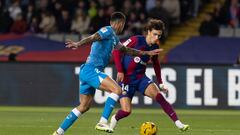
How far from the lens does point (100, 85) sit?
13680 mm

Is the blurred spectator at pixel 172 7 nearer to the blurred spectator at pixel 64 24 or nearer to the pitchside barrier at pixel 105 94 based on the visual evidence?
the blurred spectator at pixel 64 24

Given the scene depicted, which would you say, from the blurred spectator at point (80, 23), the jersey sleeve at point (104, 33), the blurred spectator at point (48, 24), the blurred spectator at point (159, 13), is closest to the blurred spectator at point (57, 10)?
the blurred spectator at point (48, 24)

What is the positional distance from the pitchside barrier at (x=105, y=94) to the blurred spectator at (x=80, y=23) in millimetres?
3457

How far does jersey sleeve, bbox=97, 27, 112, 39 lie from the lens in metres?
13.6

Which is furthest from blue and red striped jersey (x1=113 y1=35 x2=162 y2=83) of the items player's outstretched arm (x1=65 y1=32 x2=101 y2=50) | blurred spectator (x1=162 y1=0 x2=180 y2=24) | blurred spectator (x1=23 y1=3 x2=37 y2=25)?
blurred spectator (x1=23 y1=3 x2=37 y2=25)

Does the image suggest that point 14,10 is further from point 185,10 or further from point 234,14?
point 234,14


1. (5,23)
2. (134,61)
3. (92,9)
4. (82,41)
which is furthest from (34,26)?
(82,41)

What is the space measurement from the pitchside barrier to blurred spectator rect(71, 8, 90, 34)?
3457mm

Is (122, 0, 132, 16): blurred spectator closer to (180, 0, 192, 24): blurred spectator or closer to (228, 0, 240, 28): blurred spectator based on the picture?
(180, 0, 192, 24): blurred spectator

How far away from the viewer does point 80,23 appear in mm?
27609

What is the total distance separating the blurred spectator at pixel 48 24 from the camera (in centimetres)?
2781

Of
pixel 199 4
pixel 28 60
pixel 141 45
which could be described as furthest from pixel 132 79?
pixel 199 4

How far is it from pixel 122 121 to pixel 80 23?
9403mm

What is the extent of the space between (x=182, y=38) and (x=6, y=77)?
6751 mm
